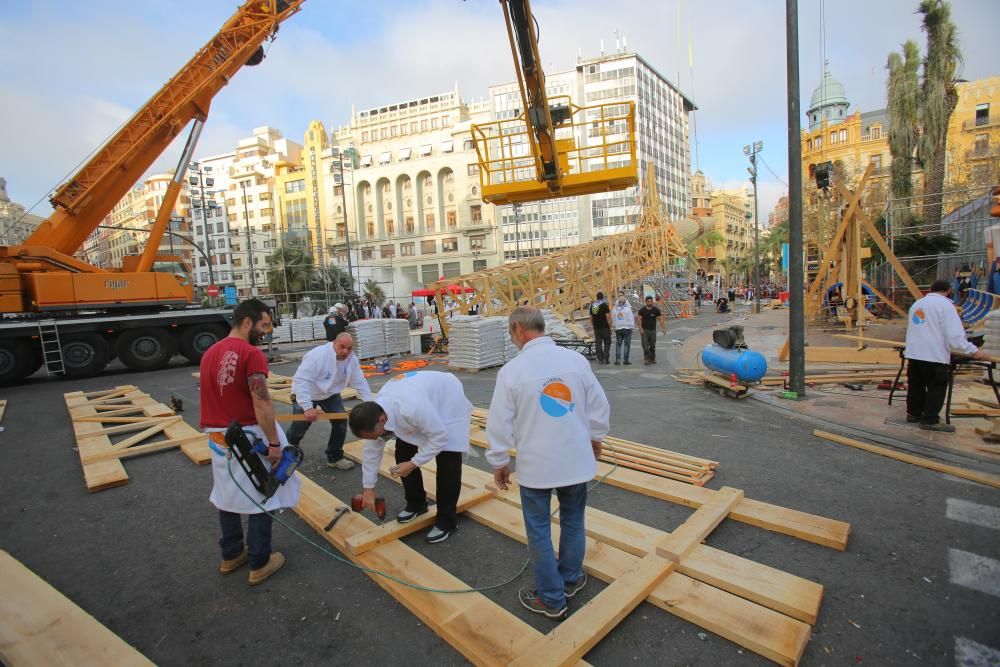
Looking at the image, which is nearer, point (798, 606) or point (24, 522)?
point (798, 606)

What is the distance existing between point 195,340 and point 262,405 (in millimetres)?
13369

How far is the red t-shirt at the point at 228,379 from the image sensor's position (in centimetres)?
320

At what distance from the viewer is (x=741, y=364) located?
26.4 feet

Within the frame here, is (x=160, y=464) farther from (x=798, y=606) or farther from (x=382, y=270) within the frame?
(x=382, y=270)

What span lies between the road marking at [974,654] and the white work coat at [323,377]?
15.1 ft

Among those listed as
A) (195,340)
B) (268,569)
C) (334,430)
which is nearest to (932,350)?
(334,430)

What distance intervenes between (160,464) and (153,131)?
10405 millimetres

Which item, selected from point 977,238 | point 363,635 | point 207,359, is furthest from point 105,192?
point 977,238

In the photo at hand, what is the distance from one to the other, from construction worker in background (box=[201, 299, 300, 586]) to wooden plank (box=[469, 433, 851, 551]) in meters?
2.99

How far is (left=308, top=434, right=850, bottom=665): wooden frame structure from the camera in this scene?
8.13 feet

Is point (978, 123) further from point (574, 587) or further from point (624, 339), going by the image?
point (574, 587)

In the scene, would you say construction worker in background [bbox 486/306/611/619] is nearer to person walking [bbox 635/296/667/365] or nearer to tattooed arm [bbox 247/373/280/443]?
tattooed arm [bbox 247/373/280/443]

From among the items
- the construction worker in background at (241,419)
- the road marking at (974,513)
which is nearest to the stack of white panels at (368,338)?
the construction worker in background at (241,419)

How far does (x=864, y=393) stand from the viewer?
771 cm
